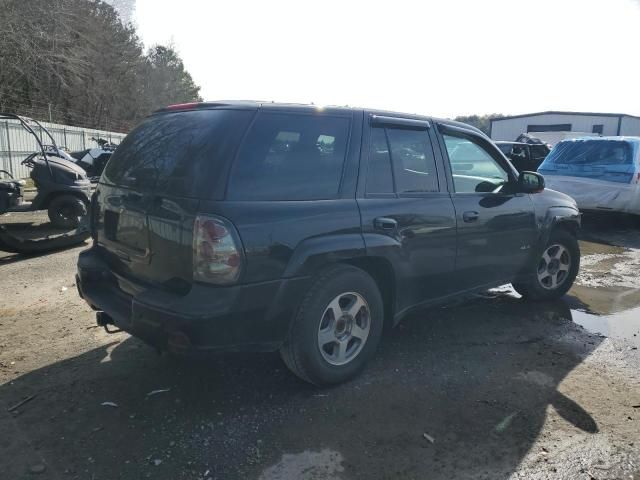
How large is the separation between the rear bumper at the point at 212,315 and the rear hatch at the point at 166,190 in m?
0.14

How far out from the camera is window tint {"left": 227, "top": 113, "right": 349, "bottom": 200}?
281 centimetres

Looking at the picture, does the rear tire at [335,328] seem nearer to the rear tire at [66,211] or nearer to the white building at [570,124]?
the rear tire at [66,211]

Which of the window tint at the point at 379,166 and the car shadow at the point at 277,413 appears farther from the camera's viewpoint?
the window tint at the point at 379,166

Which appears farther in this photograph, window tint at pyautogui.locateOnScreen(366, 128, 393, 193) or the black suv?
window tint at pyautogui.locateOnScreen(366, 128, 393, 193)

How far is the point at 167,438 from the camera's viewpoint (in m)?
2.76

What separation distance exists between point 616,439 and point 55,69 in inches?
1188

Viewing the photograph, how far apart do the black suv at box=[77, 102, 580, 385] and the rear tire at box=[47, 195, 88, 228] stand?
522cm

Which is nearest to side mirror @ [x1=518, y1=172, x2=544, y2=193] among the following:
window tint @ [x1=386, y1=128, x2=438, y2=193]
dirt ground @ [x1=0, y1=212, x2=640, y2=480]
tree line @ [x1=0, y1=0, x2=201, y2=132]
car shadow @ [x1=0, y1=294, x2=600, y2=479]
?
window tint @ [x1=386, y1=128, x2=438, y2=193]

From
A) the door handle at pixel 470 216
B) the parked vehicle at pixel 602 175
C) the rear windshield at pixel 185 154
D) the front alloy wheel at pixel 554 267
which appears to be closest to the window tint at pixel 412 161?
the door handle at pixel 470 216

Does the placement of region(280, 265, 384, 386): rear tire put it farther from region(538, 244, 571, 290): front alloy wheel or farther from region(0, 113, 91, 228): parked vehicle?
region(0, 113, 91, 228): parked vehicle

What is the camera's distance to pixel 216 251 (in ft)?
8.71

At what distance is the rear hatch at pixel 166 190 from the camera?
2.75 metres

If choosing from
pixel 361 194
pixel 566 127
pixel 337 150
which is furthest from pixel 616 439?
pixel 566 127

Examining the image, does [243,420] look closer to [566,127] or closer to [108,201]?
[108,201]
